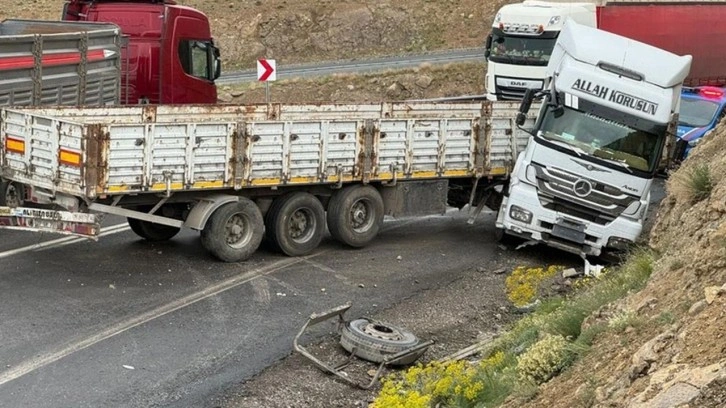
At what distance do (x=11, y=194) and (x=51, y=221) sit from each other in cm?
118

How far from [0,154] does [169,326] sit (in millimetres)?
3640

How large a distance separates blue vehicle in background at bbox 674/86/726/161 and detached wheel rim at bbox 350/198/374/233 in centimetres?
875

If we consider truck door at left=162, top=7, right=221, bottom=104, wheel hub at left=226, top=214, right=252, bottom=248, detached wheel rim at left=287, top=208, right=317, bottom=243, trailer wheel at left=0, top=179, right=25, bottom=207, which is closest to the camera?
trailer wheel at left=0, top=179, right=25, bottom=207

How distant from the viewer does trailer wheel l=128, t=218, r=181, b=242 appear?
13992mm

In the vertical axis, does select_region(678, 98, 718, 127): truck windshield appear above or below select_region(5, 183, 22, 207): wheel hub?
above

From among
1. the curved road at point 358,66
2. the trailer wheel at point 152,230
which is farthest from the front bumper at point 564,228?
the curved road at point 358,66

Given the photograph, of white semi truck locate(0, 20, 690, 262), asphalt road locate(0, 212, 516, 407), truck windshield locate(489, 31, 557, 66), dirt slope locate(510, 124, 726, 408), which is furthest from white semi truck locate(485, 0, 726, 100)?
dirt slope locate(510, 124, 726, 408)

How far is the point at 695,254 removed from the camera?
7.35m

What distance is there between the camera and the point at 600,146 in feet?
46.2

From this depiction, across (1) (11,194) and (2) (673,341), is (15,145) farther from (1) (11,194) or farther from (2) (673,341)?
(2) (673,341)

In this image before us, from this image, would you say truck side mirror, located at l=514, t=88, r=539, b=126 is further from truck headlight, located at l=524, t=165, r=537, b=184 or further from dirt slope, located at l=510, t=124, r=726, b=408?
dirt slope, located at l=510, t=124, r=726, b=408

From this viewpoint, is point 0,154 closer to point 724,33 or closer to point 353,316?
point 353,316

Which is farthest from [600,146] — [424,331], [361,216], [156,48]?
[156,48]

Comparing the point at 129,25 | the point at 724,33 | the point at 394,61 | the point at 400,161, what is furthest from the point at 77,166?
the point at 394,61
